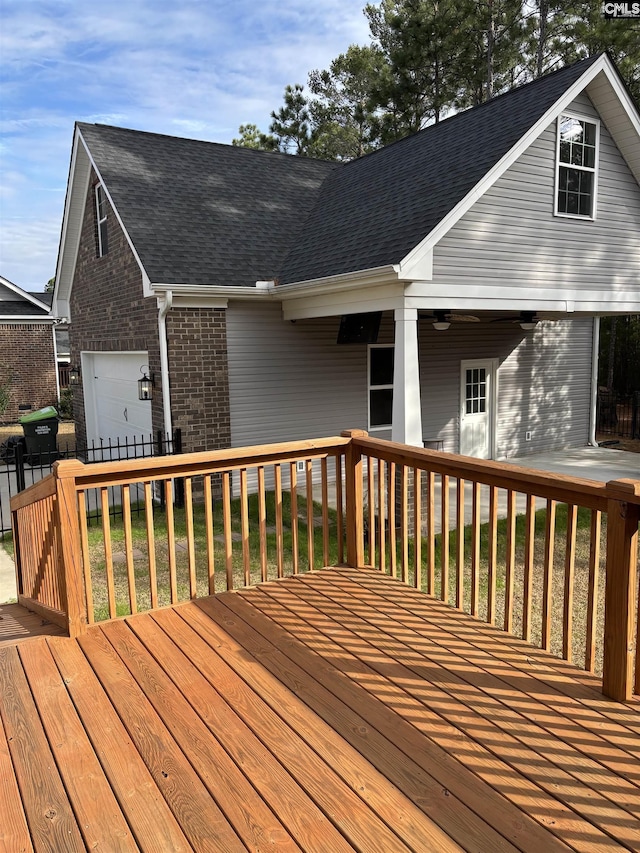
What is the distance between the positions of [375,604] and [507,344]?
9.59 meters

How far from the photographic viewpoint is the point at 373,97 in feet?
70.1

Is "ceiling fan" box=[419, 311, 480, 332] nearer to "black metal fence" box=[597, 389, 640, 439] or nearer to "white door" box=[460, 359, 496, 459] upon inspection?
"white door" box=[460, 359, 496, 459]

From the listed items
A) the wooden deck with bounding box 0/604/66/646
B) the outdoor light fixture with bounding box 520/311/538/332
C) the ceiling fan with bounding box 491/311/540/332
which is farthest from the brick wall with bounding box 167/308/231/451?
the outdoor light fixture with bounding box 520/311/538/332

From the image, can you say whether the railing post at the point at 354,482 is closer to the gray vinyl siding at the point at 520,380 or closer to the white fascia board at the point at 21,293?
the gray vinyl siding at the point at 520,380

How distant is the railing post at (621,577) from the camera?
267 centimetres

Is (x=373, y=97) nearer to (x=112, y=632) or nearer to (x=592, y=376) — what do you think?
(x=592, y=376)

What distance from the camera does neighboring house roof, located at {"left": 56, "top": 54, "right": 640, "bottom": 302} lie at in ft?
26.4

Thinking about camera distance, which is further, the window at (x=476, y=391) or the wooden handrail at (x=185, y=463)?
the window at (x=476, y=391)

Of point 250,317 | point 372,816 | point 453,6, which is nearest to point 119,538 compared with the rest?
point 250,317

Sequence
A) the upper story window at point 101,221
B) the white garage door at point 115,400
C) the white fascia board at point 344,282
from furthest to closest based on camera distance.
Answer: the upper story window at point 101,221 → the white garage door at point 115,400 → the white fascia board at point 344,282

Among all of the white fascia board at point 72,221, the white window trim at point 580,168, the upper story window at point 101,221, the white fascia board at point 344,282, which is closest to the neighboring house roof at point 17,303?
the white fascia board at point 72,221

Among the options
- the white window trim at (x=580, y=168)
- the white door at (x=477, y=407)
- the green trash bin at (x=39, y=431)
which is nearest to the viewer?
the white window trim at (x=580, y=168)

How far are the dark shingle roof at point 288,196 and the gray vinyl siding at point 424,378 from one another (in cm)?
111

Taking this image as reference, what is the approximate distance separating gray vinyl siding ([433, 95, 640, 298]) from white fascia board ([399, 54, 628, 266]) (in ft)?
0.79
